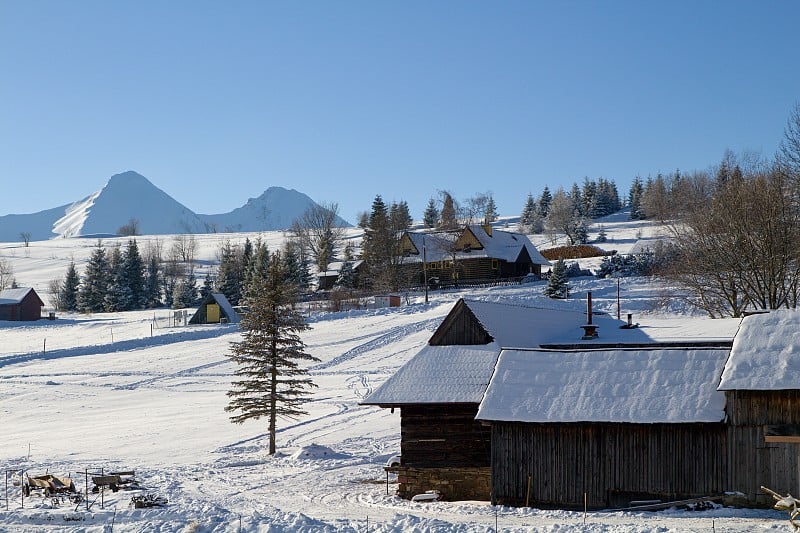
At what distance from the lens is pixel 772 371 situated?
2203 centimetres

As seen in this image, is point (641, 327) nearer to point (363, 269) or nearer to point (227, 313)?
point (227, 313)

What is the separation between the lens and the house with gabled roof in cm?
2291

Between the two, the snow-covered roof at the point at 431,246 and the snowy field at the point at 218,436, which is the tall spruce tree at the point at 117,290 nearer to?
the snowy field at the point at 218,436

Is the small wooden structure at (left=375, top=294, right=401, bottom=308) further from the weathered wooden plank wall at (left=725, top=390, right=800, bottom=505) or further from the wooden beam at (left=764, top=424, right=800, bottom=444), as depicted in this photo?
the wooden beam at (left=764, top=424, right=800, bottom=444)

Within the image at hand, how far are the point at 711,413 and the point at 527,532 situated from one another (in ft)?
23.7

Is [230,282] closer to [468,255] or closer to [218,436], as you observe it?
[468,255]

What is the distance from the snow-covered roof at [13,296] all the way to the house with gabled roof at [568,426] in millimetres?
78008

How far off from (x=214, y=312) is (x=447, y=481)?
55.9 meters

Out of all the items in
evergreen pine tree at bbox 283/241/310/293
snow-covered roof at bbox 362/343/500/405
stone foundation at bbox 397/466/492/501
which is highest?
evergreen pine tree at bbox 283/241/310/293

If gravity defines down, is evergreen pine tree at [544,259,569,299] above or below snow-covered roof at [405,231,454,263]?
below

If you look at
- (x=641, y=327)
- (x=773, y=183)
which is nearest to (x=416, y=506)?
(x=641, y=327)

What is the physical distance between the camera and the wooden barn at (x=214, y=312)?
79.5 m

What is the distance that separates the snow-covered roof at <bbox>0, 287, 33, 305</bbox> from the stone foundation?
79144 mm

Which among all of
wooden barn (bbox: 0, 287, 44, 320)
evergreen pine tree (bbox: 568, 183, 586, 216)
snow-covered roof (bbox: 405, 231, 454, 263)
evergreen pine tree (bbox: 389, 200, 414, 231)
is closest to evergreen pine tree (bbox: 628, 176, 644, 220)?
evergreen pine tree (bbox: 568, 183, 586, 216)
